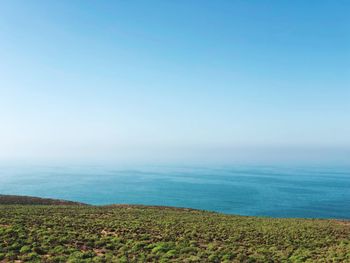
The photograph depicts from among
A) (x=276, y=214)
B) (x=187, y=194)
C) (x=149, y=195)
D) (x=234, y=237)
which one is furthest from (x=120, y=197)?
(x=234, y=237)

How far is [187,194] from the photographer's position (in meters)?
170

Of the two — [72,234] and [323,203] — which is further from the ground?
[72,234]

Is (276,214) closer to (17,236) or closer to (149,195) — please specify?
(149,195)

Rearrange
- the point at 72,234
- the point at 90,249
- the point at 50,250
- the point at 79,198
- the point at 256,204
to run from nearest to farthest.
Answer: the point at 50,250
the point at 90,249
the point at 72,234
the point at 256,204
the point at 79,198

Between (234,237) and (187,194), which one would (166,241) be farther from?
(187,194)

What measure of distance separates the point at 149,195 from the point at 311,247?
150m

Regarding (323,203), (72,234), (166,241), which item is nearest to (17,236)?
(72,234)

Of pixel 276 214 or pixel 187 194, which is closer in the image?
pixel 276 214

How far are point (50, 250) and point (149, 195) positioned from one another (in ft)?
506

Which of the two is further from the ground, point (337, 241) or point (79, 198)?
point (337, 241)

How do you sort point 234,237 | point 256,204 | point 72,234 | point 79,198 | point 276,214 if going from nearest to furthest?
point 72,234
point 234,237
point 276,214
point 256,204
point 79,198

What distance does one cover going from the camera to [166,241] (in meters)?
21.4

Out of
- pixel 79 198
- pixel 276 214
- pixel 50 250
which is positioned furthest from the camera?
pixel 79 198

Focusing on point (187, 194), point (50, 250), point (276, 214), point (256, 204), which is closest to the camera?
point (50, 250)
